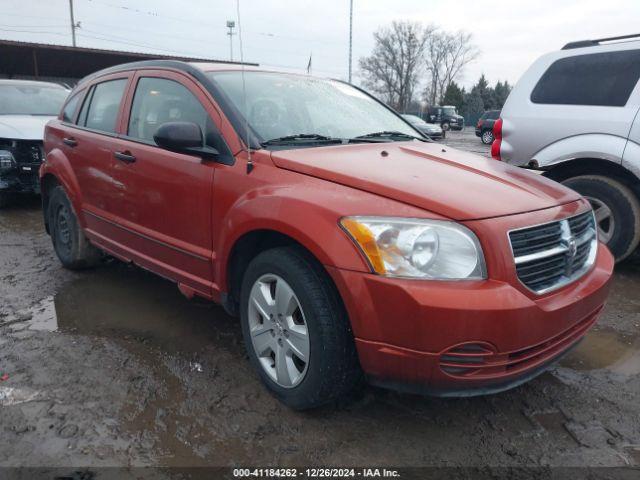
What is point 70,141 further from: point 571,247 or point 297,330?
point 571,247

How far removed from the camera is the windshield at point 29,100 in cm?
765

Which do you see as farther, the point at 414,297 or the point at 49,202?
the point at 49,202

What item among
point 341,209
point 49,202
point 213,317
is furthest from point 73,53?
point 341,209

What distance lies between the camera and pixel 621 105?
14.2 ft

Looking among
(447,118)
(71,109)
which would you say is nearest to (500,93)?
(447,118)

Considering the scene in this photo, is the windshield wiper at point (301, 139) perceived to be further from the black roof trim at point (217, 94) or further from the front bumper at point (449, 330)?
the front bumper at point (449, 330)

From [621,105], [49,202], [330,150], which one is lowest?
[49,202]

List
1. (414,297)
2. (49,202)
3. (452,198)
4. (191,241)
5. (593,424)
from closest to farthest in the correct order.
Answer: (414,297)
(452,198)
(593,424)
(191,241)
(49,202)

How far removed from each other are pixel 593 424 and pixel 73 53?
24458 mm

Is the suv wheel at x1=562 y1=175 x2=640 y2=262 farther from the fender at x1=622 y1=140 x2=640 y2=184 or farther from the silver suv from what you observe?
the fender at x1=622 y1=140 x2=640 y2=184

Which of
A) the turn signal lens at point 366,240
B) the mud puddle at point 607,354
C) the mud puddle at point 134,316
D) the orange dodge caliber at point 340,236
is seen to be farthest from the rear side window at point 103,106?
the mud puddle at point 607,354

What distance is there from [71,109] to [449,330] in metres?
3.97

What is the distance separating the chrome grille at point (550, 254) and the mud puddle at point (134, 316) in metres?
1.88

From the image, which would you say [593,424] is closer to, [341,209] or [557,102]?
[341,209]
